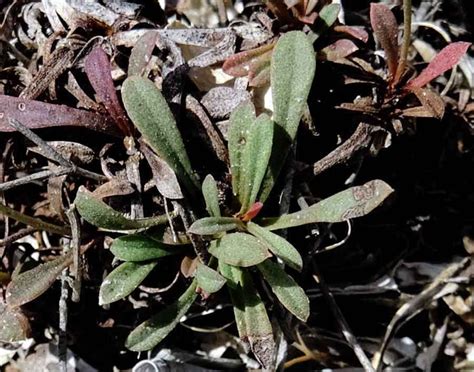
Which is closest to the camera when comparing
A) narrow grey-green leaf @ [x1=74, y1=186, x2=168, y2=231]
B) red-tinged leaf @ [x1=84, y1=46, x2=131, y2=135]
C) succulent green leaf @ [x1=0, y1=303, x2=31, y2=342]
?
narrow grey-green leaf @ [x1=74, y1=186, x2=168, y2=231]


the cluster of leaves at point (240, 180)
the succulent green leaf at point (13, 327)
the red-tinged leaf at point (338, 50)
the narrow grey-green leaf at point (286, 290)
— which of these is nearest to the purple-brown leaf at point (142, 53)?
the cluster of leaves at point (240, 180)

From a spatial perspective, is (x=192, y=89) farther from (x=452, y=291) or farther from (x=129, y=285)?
(x=452, y=291)

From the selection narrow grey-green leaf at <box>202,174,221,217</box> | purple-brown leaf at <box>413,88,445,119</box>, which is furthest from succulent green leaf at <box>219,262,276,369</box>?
purple-brown leaf at <box>413,88,445,119</box>

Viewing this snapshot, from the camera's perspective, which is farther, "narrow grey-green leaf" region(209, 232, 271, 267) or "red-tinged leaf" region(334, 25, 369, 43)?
"red-tinged leaf" region(334, 25, 369, 43)

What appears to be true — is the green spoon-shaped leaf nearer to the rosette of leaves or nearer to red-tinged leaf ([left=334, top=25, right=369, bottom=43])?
the rosette of leaves

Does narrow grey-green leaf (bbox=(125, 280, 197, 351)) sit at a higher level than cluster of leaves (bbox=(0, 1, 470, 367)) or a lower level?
lower

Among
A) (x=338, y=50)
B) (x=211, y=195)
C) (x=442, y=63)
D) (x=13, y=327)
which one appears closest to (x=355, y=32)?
(x=338, y=50)
